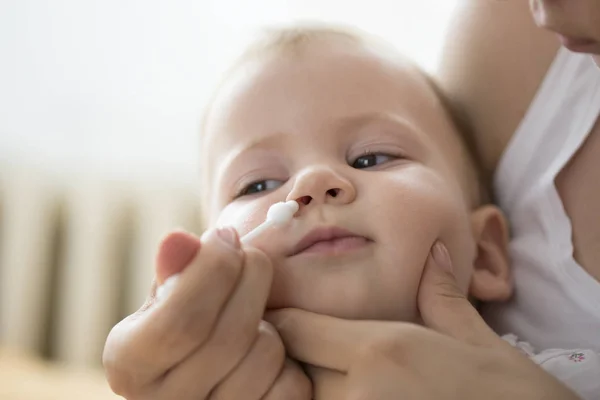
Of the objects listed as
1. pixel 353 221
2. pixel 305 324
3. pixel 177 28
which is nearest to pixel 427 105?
pixel 353 221

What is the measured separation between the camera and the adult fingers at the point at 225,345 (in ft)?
1.74

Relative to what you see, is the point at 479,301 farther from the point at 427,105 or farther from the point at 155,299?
the point at 155,299

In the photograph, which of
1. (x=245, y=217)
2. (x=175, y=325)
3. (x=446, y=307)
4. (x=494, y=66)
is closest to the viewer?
(x=175, y=325)

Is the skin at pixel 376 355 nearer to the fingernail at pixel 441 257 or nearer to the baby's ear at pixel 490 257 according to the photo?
the fingernail at pixel 441 257

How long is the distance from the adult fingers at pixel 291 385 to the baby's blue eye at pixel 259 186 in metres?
0.24

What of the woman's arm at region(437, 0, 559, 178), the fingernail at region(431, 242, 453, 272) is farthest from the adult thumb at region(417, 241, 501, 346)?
the woman's arm at region(437, 0, 559, 178)

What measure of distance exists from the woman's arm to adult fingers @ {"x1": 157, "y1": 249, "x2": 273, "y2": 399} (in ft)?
1.71

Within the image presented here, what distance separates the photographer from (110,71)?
1.98 m

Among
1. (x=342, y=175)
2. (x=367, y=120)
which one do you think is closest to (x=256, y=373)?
(x=342, y=175)

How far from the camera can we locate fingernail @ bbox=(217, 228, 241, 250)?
22.1 inches

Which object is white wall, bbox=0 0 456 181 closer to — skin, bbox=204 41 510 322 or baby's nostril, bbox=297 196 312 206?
skin, bbox=204 41 510 322

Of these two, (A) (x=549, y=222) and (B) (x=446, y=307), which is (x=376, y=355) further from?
(A) (x=549, y=222)

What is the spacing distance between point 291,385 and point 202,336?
0.34ft

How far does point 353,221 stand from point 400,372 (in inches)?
6.9
